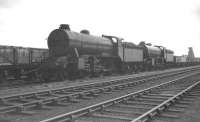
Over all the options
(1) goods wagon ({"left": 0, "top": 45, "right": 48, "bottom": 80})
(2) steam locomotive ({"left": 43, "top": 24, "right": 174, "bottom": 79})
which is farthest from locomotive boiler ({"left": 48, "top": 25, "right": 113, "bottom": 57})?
(1) goods wagon ({"left": 0, "top": 45, "right": 48, "bottom": 80})

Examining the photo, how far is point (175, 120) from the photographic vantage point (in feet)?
19.8

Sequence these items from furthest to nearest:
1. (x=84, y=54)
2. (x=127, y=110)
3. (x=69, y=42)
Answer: (x=84, y=54) → (x=69, y=42) → (x=127, y=110)

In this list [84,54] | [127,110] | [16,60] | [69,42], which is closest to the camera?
[127,110]

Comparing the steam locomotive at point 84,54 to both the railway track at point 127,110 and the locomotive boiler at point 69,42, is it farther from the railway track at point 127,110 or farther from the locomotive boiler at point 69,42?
the railway track at point 127,110

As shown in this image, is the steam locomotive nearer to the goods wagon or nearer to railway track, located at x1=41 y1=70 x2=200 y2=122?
the goods wagon

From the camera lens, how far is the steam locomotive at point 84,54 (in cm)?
1664

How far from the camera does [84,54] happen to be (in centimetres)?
1886

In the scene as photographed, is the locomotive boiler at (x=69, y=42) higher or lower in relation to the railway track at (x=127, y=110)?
higher

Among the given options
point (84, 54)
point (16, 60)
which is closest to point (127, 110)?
point (16, 60)

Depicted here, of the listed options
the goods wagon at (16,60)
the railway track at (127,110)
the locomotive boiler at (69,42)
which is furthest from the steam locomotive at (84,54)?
the railway track at (127,110)

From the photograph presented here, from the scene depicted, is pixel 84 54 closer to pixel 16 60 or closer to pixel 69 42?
pixel 69 42

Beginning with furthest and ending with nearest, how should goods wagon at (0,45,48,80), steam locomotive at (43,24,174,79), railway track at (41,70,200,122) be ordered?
steam locomotive at (43,24,174,79) → goods wagon at (0,45,48,80) → railway track at (41,70,200,122)

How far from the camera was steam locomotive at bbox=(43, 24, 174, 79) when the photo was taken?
54.6 feet

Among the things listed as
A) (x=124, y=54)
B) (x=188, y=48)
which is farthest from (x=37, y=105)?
(x=188, y=48)
